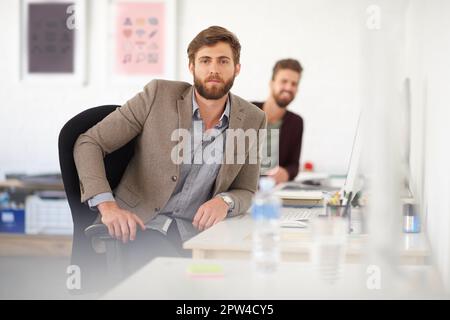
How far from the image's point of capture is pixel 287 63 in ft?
8.89

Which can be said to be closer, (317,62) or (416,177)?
(416,177)

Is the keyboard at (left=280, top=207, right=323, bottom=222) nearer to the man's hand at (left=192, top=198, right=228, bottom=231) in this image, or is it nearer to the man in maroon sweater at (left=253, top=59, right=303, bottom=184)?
the man's hand at (left=192, top=198, right=228, bottom=231)

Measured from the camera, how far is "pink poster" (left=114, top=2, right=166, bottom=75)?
2.09 meters

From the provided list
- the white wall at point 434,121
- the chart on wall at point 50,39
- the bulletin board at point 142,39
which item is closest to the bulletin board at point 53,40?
Answer: the chart on wall at point 50,39

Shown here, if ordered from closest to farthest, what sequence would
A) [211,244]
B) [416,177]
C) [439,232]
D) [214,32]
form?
[211,244] → [439,232] → [214,32] → [416,177]

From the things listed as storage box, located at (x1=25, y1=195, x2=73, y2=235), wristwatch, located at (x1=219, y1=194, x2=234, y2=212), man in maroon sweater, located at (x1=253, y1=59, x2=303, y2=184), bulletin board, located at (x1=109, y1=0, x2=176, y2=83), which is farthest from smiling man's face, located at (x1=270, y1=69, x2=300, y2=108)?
wristwatch, located at (x1=219, y1=194, x2=234, y2=212)

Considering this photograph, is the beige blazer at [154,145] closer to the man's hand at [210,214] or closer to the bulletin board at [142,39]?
the man's hand at [210,214]

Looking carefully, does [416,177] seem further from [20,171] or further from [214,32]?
[20,171]

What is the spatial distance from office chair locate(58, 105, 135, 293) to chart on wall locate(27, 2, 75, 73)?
23.0 inches

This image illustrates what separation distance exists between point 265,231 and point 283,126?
5.38ft

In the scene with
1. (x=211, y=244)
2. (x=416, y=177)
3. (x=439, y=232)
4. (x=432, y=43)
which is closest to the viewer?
(x=211, y=244)

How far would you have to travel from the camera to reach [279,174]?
2.32m
